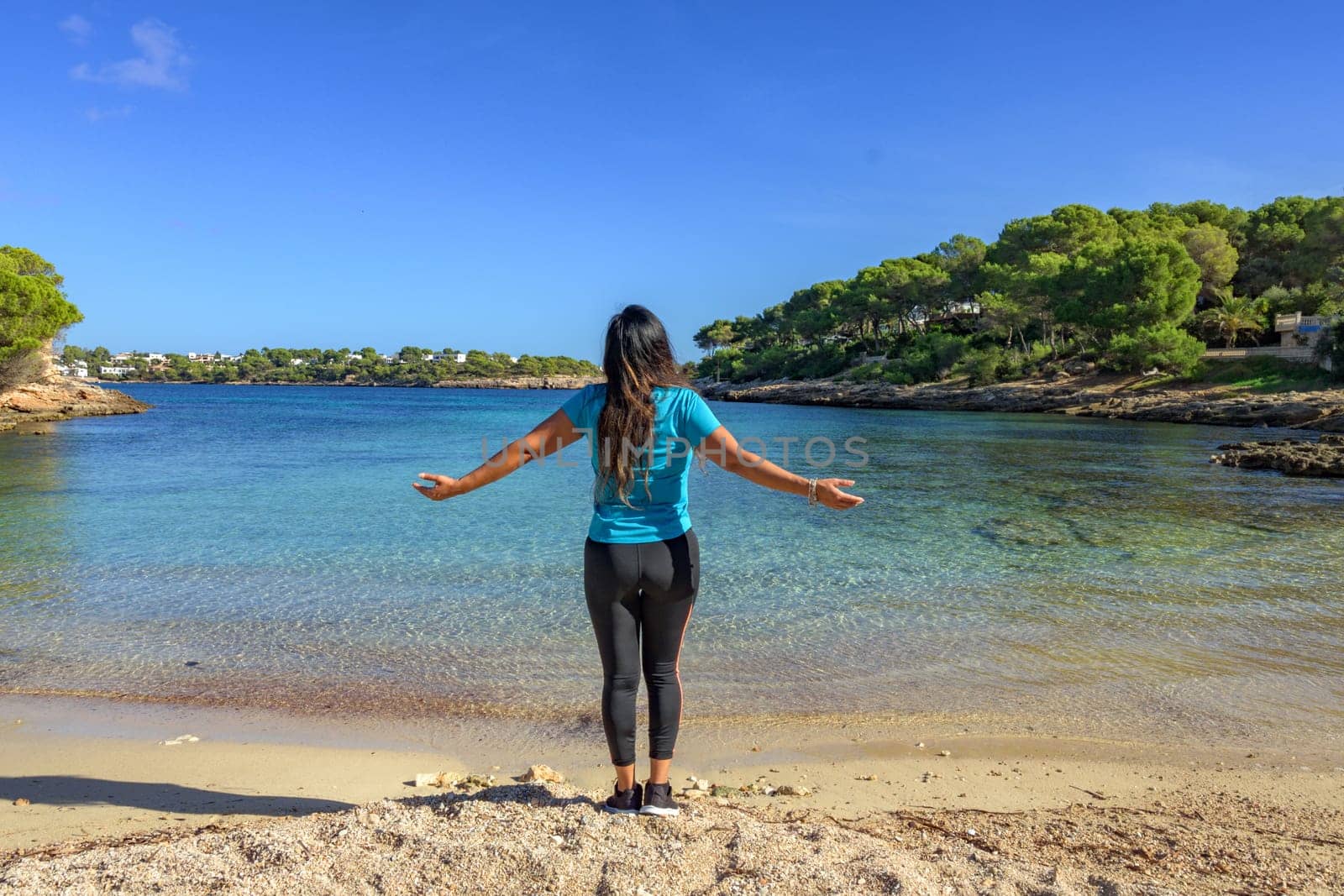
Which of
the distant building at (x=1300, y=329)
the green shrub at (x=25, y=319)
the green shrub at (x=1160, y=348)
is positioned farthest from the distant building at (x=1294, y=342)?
the green shrub at (x=25, y=319)

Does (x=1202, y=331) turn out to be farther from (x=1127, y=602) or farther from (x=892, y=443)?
(x=1127, y=602)

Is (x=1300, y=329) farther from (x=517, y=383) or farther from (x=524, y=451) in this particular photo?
(x=517, y=383)

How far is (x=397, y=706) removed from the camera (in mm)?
5352

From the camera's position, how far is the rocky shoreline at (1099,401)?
3484 centimetres

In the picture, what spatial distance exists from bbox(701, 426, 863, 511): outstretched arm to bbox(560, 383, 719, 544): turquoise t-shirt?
2.2 inches

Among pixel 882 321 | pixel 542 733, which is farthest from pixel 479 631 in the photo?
pixel 882 321

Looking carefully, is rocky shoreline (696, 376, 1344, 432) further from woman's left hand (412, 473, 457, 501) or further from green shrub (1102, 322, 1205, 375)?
woman's left hand (412, 473, 457, 501)

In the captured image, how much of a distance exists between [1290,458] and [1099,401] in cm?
2801

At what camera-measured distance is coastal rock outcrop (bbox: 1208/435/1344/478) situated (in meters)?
19.8

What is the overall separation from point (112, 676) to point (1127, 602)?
8710mm

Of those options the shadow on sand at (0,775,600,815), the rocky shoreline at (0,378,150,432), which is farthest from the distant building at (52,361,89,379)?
the shadow on sand at (0,775,600,815)

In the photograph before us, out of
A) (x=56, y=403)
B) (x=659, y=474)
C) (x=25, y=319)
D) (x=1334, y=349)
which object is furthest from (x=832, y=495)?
(x=56, y=403)

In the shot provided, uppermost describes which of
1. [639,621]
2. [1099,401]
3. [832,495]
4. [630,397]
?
[1099,401]

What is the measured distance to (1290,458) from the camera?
20.4 m
